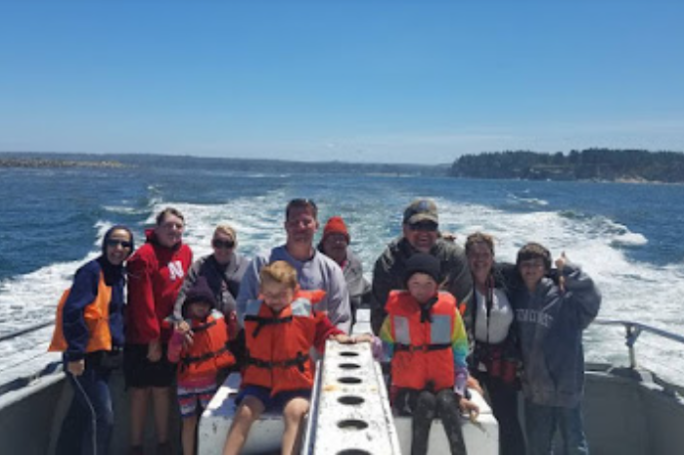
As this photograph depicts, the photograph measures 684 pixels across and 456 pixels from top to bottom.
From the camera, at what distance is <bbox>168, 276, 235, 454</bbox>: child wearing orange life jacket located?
12.8 feet

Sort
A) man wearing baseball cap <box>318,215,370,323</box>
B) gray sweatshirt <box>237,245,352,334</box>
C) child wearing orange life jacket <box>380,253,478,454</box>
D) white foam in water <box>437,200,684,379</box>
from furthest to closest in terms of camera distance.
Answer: white foam in water <box>437,200,684,379</box> < man wearing baseball cap <box>318,215,370,323</box> < gray sweatshirt <box>237,245,352,334</box> < child wearing orange life jacket <box>380,253,478,454</box>

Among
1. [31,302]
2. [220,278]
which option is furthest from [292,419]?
[31,302]

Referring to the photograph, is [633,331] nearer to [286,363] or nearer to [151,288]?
[286,363]

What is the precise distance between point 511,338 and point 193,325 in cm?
209

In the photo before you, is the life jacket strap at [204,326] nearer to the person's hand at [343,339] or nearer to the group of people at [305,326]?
the group of people at [305,326]

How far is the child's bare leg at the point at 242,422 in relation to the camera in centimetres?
301

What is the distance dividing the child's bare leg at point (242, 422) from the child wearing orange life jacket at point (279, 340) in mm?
11

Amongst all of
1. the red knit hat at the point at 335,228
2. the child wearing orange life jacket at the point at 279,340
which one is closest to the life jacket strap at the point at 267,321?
the child wearing orange life jacket at the point at 279,340

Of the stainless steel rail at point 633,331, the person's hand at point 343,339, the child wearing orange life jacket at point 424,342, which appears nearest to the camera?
the child wearing orange life jacket at point 424,342

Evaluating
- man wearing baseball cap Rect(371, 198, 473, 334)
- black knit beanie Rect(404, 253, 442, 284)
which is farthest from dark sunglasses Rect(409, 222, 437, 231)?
black knit beanie Rect(404, 253, 442, 284)

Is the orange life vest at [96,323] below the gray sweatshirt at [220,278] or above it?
below

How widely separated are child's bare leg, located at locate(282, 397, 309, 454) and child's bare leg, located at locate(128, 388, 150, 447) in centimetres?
157

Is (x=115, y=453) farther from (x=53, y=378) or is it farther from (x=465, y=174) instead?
(x=465, y=174)

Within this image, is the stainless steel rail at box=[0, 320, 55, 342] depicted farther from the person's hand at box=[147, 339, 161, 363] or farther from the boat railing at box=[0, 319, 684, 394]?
the person's hand at box=[147, 339, 161, 363]
